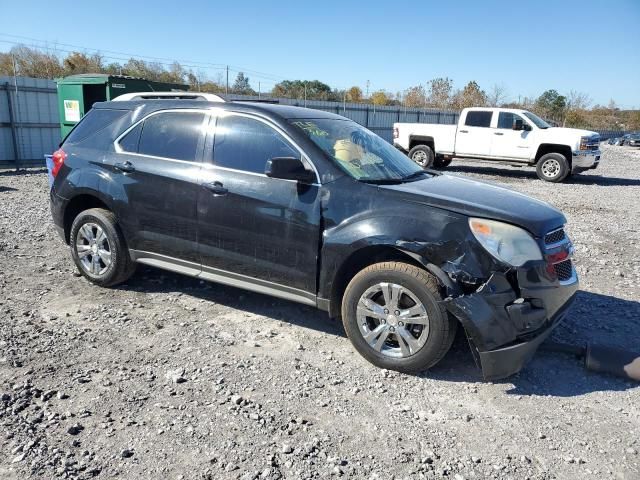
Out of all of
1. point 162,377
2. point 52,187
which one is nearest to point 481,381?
point 162,377

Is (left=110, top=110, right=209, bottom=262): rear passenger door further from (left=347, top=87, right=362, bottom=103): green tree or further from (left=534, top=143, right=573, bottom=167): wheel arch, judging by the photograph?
(left=347, top=87, right=362, bottom=103): green tree

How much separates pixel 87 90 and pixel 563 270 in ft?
41.4

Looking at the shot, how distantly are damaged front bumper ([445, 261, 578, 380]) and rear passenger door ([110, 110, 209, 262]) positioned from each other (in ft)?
7.67

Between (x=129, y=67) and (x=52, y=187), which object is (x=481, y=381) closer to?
(x=52, y=187)

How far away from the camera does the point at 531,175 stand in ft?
56.3

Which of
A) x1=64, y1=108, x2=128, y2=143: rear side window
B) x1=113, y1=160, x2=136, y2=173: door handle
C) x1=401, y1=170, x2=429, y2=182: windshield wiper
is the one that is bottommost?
x1=113, y1=160, x2=136, y2=173: door handle

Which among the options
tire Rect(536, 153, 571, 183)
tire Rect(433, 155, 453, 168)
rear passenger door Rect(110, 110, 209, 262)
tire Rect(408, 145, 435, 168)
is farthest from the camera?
tire Rect(433, 155, 453, 168)

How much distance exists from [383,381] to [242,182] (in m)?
1.89

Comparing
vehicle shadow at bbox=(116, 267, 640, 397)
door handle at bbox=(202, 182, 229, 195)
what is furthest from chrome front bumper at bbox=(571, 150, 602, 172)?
door handle at bbox=(202, 182, 229, 195)

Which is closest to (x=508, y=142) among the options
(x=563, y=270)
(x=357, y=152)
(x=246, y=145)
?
(x=357, y=152)

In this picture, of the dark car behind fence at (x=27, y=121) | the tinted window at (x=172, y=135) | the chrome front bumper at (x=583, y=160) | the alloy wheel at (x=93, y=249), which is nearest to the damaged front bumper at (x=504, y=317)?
the tinted window at (x=172, y=135)

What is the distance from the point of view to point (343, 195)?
3785 millimetres

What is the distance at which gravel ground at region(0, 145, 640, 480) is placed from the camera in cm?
275

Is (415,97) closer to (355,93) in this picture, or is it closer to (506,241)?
(355,93)
